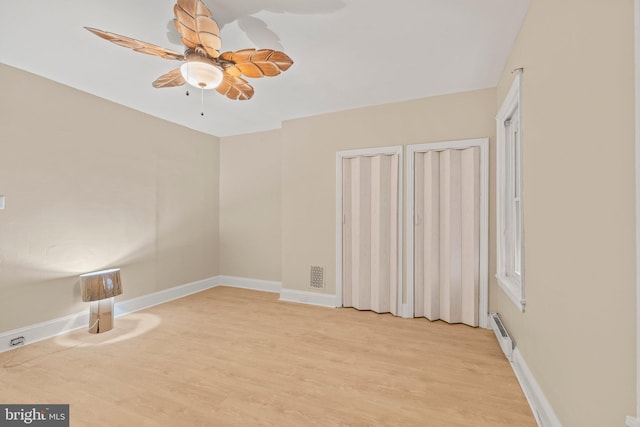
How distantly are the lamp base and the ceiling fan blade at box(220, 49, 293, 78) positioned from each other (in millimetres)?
2790

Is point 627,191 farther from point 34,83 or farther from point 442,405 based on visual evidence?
point 34,83

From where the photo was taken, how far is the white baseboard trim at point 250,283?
4.48 metres

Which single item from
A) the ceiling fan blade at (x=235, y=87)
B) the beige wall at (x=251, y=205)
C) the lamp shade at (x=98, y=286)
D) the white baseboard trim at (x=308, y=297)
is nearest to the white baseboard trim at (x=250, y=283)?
the beige wall at (x=251, y=205)

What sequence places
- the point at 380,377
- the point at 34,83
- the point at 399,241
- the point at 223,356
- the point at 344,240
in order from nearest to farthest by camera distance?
the point at 380,377 < the point at 223,356 < the point at 34,83 < the point at 399,241 < the point at 344,240

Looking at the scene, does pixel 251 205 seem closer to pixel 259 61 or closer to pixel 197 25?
pixel 259 61

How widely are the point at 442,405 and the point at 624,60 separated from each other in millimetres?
1950

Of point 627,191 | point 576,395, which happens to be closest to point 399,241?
point 576,395

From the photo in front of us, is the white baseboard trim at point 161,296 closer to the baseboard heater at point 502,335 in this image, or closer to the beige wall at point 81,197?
the beige wall at point 81,197

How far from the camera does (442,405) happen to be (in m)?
1.76

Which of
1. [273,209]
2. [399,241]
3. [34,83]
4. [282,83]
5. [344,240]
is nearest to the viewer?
[34,83]

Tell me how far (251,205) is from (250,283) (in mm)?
1326

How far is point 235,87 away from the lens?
7.80ft

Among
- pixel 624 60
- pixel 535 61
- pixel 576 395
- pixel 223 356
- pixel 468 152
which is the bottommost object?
pixel 223 356

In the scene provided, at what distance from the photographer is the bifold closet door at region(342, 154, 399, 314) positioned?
3.44 metres
